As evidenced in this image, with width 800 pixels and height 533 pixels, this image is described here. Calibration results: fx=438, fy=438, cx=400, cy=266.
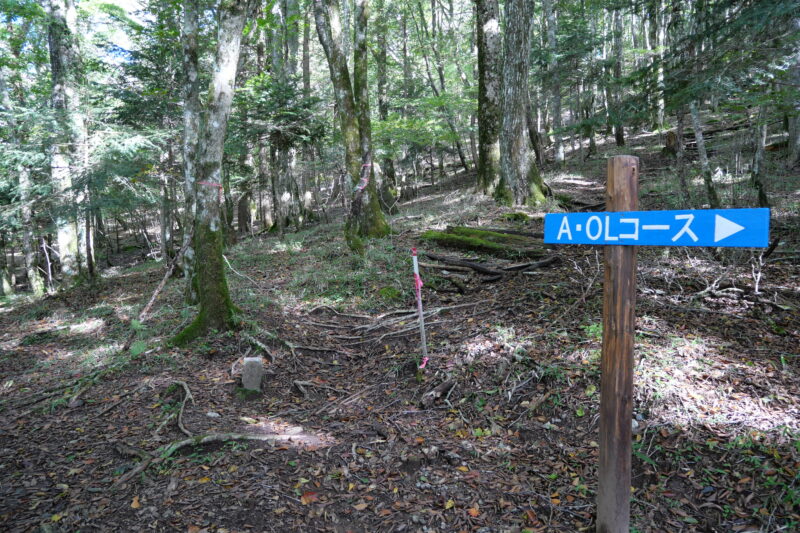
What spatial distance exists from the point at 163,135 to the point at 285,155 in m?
4.80

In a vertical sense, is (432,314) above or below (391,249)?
below

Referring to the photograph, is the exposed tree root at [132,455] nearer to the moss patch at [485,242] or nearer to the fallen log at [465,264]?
the fallen log at [465,264]

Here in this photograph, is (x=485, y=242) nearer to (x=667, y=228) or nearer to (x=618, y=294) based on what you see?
(x=618, y=294)

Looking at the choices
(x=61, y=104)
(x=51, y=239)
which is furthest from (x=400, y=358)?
(x=51, y=239)

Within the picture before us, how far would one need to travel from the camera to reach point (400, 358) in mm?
5703

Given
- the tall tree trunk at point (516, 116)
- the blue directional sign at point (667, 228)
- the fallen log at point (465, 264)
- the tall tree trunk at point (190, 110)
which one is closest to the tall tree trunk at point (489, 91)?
the tall tree trunk at point (516, 116)

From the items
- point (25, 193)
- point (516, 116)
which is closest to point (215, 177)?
point (516, 116)

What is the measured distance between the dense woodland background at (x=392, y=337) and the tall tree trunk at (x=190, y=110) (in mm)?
50

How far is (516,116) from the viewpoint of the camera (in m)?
11.5

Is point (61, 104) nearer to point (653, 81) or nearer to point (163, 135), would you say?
point (163, 135)

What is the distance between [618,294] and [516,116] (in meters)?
10.1

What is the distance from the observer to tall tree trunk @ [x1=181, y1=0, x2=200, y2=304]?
7.67 metres

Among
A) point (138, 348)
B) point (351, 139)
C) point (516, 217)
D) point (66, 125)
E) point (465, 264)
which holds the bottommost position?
point (138, 348)

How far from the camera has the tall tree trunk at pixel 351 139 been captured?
9.91 metres
